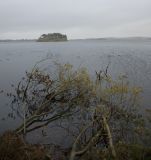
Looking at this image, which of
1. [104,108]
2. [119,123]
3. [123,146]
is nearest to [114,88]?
[104,108]

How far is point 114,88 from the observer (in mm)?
17875

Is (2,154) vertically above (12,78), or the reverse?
(2,154)

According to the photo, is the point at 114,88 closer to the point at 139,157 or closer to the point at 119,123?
the point at 119,123

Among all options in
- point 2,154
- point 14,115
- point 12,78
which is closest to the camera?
point 2,154

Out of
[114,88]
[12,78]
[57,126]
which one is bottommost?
[12,78]

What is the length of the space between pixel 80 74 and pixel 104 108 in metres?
2.91

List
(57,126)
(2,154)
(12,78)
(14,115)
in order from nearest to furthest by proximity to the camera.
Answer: (2,154), (57,126), (14,115), (12,78)

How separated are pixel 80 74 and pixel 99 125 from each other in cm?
375

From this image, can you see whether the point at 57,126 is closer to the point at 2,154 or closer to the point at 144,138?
the point at 144,138

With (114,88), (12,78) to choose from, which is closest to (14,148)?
(114,88)

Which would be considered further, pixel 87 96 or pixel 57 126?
pixel 57 126

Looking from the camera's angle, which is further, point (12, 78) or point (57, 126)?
point (12, 78)

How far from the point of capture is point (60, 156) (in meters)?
16.6

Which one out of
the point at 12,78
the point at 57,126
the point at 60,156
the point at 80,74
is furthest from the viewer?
the point at 12,78
